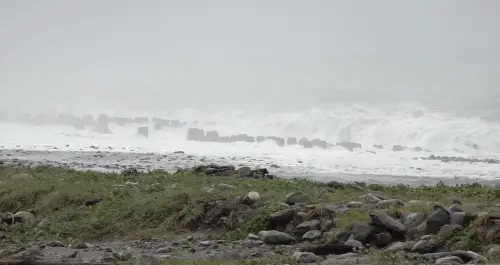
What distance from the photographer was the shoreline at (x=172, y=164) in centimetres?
1764

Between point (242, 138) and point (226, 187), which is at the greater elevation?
point (242, 138)

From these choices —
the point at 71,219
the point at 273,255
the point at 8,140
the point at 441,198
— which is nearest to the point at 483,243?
the point at 273,255

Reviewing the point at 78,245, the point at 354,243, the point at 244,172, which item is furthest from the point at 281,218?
the point at 244,172

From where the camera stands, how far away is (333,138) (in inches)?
1455

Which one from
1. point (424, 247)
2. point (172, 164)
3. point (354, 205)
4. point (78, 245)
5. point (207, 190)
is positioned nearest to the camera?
point (424, 247)

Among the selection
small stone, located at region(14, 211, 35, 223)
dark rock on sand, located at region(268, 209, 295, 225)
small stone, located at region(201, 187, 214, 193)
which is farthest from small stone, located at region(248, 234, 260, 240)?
small stone, located at region(14, 211, 35, 223)

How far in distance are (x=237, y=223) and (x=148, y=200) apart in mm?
1916

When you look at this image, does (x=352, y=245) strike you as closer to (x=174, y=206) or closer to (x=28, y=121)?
(x=174, y=206)

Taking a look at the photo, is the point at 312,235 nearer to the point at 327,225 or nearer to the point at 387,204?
the point at 327,225

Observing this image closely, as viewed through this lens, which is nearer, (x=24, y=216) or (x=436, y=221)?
(x=436, y=221)

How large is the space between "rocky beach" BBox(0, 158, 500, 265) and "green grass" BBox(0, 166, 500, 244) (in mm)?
21

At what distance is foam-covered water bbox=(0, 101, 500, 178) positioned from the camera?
23156 millimetres

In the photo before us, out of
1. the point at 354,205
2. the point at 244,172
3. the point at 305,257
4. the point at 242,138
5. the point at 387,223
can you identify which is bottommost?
the point at 305,257

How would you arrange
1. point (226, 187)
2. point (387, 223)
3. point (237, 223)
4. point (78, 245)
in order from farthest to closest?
point (226, 187), point (237, 223), point (78, 245), point (387, 223)
